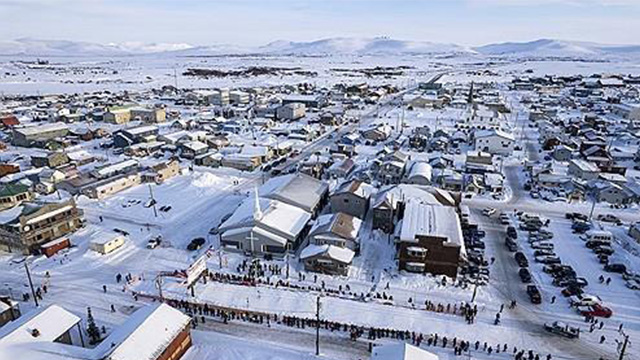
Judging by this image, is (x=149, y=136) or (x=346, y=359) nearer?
(x=346, y=359)

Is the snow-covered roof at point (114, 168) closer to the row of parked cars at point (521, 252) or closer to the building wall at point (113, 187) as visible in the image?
the building wall at point (113, 187)

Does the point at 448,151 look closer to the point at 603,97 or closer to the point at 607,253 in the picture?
the point at 607,253

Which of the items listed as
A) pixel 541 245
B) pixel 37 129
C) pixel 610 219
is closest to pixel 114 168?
pixel 37 129

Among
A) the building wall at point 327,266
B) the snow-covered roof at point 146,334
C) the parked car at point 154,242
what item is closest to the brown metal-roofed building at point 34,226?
the parked car at point 154,242

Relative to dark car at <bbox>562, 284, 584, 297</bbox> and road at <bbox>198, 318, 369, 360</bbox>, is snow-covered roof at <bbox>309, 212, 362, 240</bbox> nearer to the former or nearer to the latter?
road at <bbox>198, 318, 369, 360</bbox>

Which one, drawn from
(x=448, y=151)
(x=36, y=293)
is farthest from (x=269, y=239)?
(x=448, y=151)

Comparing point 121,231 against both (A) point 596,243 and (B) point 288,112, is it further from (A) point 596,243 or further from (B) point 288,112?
(B) point 288,112
